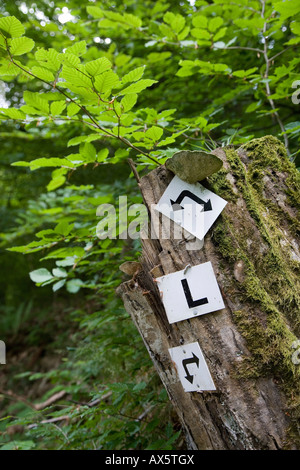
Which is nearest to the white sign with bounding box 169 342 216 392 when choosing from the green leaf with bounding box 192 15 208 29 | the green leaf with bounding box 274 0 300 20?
the green leaf with bounding box 274 0 300 20

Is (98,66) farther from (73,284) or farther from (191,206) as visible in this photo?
(73,284)

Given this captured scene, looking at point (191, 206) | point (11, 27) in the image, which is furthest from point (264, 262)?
point (11, 27)

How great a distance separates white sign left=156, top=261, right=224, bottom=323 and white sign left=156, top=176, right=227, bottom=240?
0.12 meters

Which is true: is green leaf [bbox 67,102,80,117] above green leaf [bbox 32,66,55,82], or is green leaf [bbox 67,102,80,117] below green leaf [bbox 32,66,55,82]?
below

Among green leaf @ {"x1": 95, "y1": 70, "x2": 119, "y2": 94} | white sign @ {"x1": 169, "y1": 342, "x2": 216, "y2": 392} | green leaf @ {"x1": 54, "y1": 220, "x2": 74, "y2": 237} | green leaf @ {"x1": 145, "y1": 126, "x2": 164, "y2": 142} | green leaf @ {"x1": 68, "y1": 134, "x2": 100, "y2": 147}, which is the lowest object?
white sign @ {"x1": 169, "y1": 342, "x2": 216, "y2": 392}

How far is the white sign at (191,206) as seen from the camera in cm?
117

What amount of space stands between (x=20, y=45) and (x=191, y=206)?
75 cm

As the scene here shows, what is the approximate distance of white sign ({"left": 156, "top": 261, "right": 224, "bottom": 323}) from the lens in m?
1.11

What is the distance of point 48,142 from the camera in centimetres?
329

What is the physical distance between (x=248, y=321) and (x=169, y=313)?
0.26 m

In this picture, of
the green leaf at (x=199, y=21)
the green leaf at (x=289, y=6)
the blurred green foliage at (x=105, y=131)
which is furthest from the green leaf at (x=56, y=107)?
the green leaf at (x=289, y=6)

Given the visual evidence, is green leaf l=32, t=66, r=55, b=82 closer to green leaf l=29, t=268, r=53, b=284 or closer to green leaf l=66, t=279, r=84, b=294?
green leaf l=29, t=268, r=53, b=284

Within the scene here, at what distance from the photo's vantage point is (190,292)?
1.14 meters
